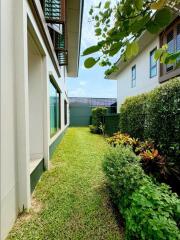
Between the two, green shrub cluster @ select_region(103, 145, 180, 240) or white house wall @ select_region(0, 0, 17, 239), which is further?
white house wall @ select_region(0, 0, 17, 239)

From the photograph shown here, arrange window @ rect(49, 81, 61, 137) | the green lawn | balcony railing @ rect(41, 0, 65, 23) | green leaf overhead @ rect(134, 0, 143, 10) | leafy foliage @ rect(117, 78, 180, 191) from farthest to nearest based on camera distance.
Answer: window @ rect(49, 81, 61, 137)
balcony railing @ rect(41, 0, 65, 23)
leafy foliage @ rect(117, 78, 180, 191)
the green lawn
green leaf overhead @ rect(134, 0, 143, 10)

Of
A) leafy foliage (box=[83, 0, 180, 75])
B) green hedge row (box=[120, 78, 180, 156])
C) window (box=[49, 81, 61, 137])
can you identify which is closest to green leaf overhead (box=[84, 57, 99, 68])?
leafy foliage (box=[83, 0, 180, 75])

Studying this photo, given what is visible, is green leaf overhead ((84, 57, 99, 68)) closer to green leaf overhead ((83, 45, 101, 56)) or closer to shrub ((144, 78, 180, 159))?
green leaf overhead ((83, 45, 101, 56))

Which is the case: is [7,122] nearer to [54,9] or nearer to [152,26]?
[152,26]

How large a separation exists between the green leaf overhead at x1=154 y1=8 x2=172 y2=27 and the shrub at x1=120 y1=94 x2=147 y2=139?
5810 millimetres

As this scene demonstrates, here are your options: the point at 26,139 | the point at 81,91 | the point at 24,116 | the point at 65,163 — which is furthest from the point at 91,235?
the point at 81,91

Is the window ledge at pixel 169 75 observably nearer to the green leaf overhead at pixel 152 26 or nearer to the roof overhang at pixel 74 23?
the roof overhang at pixel 74 23

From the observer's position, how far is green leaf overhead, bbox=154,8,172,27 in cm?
69

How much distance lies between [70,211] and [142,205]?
132 cm

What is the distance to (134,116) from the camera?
720 centimetres

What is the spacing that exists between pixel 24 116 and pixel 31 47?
228cm

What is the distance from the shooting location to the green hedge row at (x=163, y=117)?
434 cm

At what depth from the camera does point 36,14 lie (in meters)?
3.79

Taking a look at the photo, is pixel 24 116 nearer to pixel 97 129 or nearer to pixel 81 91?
pixel 97 129
